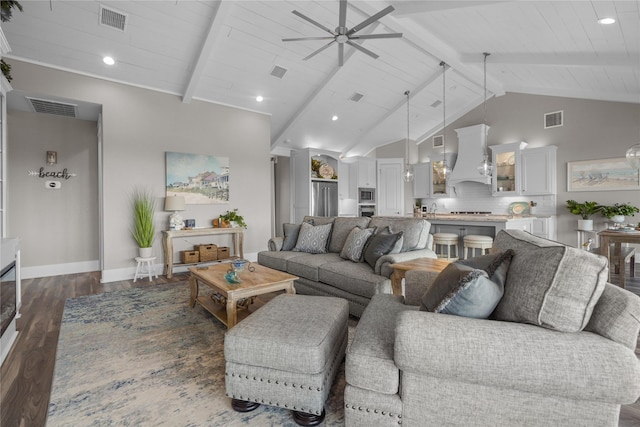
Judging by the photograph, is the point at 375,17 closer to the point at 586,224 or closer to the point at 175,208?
the point at 175,208

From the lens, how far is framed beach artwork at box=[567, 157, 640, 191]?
5.44m

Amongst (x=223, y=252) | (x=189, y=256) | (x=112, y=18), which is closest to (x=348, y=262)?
(x=223, y=252)

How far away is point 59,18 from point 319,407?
4777 mm

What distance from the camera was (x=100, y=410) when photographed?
168 cm

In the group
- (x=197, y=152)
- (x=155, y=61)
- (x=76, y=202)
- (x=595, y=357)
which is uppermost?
(x=155, y=61)

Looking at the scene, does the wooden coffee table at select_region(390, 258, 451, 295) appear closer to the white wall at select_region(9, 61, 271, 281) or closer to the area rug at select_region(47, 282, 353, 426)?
the area rug at select_region(47, 282, 353, 426)

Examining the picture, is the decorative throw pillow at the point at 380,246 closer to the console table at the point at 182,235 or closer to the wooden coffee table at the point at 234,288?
the wooden coffee table at the point at 234,288

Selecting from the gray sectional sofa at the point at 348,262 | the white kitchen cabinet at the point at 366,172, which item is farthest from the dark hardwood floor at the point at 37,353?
the white kitchen cabinet at the point at 366,172

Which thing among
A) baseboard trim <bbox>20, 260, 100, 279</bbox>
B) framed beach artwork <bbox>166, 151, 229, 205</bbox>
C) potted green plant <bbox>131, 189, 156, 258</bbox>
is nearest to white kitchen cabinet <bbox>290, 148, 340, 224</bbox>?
framed beach artwork <bbox>166, 151, 229, 205</bbox>

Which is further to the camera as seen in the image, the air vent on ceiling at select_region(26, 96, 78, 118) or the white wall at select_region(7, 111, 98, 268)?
the white wall at select_region(7, 111, 98, 268)

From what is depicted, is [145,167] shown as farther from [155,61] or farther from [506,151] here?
[506,151]

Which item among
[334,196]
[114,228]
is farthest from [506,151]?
[114,228]

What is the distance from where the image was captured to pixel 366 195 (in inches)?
324

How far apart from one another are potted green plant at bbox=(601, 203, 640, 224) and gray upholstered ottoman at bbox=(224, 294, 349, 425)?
6.12 m
